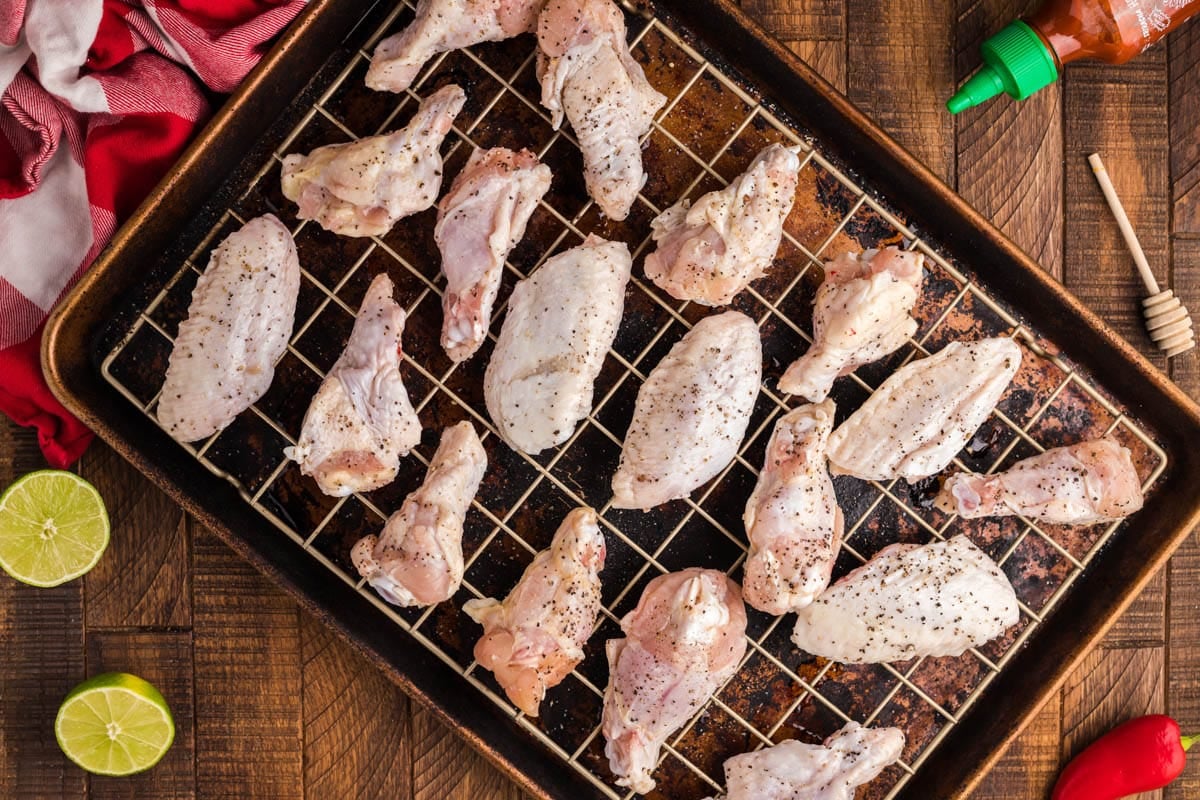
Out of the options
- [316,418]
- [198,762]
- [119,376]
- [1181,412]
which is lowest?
[198,762]

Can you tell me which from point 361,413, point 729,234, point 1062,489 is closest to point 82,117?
point 361,413

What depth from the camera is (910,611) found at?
9.22 ft

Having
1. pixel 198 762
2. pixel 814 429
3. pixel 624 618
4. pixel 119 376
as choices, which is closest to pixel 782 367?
pixel 814 429

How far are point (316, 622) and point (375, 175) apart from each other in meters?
1.39

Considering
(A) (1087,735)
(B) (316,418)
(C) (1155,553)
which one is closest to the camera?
(B) (316,418)

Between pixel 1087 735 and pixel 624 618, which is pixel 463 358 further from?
pixel 1087 735

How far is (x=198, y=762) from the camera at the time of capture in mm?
3035

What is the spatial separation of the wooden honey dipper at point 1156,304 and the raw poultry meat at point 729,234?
108 cm

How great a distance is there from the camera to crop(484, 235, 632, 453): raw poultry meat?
269cm

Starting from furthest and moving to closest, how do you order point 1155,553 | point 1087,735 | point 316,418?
point 1087,735 → point 1155,553 → point 316,418

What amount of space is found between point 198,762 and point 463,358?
60.9 inches

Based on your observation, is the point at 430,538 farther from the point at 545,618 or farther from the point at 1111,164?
the point at 1111,164

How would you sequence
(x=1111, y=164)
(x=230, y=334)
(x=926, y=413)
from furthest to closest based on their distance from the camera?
1. (x=1111, y=164)
2. (x=926, y=413)
3. (x=230, y=334)

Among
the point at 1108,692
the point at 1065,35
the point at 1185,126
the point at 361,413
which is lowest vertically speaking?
the point at 361,413
